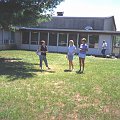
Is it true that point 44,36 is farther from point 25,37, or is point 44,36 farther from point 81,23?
point 81,23

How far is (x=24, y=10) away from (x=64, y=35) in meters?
20.9

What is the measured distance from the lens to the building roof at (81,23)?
47.2 m

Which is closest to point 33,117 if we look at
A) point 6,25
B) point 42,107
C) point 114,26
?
point 42,107

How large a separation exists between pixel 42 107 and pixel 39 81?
371 centimetres

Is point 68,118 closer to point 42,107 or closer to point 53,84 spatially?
point 42,107

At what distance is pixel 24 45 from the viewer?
4650 centimetres

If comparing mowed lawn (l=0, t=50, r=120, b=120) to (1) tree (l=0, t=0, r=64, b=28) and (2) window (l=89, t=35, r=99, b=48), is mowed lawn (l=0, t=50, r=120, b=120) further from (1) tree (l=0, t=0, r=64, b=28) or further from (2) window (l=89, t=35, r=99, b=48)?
(2) window (l=89, t=35, r=99, b=48)

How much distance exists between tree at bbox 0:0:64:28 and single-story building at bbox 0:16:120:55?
677 inches

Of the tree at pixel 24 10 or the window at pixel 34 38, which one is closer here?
the tree at pixel 24 10

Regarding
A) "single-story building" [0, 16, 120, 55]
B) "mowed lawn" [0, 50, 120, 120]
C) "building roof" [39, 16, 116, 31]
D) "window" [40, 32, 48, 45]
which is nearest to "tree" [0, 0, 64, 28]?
"mowed lawn" [0, 50, 120, 120]

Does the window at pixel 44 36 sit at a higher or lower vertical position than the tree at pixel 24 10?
lower

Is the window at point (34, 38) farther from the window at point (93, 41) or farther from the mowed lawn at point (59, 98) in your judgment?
the mowed lawn at point (59, 98)

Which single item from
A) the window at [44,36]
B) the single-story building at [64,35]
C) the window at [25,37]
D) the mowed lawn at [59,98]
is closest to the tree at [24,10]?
the mowed lawn at [59,98]

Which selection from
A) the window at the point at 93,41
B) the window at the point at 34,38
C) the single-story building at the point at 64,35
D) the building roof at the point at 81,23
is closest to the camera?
the single-story building at the point at 64,35
